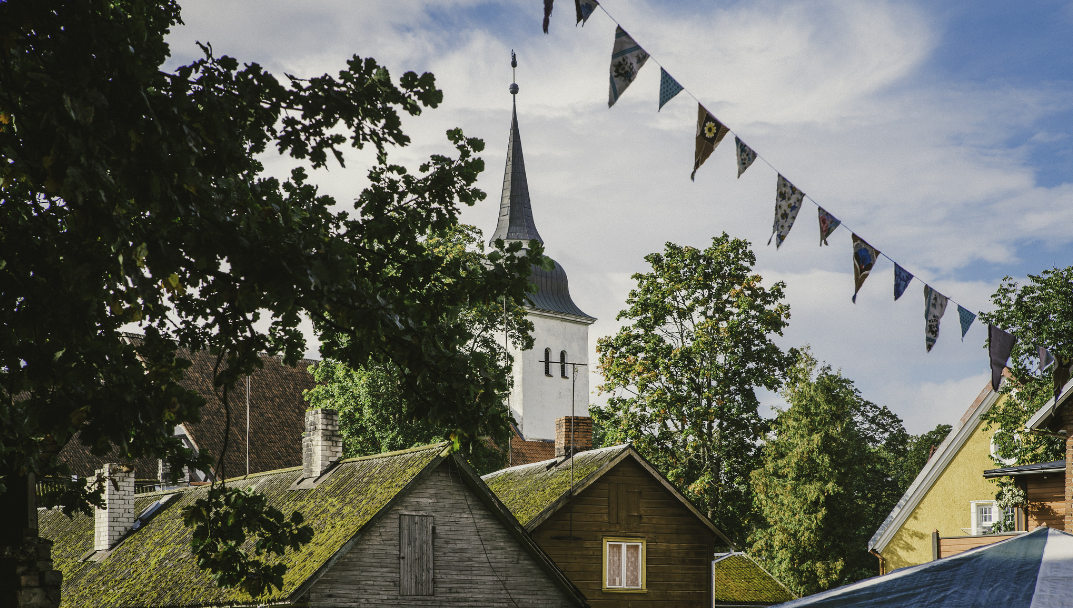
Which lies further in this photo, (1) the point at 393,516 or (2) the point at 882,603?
(1) the point at 393,516

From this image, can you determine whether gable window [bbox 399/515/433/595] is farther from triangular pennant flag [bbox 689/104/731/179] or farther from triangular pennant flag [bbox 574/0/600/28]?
triangular pennant flag [bbox 574/0/600/28]

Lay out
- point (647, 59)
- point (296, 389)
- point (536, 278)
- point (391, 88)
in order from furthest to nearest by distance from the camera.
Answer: point (536, 278), point (296, 389), point (647, 59), point (391, 88)

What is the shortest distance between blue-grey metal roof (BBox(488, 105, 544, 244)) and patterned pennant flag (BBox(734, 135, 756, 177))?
49.6 metres

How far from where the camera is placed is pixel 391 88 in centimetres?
980

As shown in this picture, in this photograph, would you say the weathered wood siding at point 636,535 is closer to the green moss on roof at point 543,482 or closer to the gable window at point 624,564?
the gable window at point 624,564

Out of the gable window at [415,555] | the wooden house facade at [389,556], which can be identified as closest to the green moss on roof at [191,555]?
the wooden house facade at [389,556]

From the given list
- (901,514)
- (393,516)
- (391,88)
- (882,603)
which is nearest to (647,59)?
(391,88)

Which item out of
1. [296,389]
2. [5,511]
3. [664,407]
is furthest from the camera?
[296,389]

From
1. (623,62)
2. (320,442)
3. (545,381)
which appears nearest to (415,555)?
(320,442)

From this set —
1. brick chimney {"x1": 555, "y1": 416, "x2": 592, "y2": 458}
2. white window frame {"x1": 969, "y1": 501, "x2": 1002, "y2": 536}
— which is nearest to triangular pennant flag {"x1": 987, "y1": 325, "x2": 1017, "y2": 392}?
brick chimney {"x1": 555, "y1": 416, "x2": 592, "y2": 458}

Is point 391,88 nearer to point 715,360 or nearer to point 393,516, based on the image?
point 393,516

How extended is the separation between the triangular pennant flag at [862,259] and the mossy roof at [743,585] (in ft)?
62.9

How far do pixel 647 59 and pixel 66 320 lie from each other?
7808mm

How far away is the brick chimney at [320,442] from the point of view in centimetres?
2542
